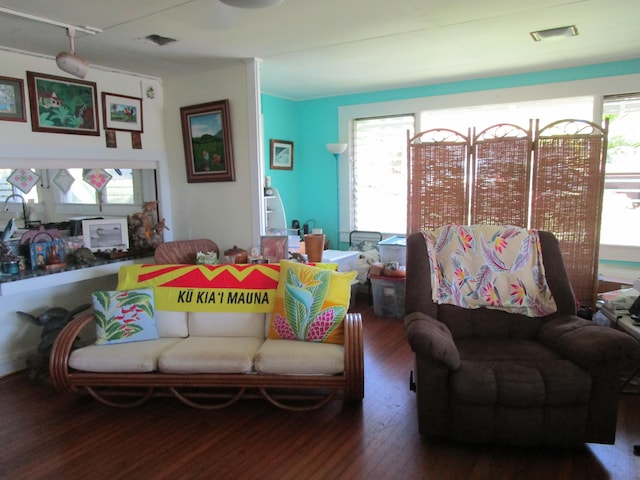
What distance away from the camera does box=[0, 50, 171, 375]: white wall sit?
3.14m

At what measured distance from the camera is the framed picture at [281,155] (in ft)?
17.4

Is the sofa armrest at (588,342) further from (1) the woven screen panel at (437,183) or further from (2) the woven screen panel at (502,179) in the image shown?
(1) the woven screen panel at (437,183)

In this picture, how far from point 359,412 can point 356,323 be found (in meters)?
0.52

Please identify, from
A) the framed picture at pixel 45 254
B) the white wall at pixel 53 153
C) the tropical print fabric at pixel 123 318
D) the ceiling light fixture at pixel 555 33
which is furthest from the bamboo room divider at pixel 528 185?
the framed picture at pixel 45 254

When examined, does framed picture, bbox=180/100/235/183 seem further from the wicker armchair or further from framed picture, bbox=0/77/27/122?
framed picture, bbox=0/77/27/122

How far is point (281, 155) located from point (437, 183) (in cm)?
241

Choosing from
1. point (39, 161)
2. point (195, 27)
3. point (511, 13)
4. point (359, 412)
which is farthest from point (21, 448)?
point (511, 13)

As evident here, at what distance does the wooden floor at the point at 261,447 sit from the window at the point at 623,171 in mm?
2035

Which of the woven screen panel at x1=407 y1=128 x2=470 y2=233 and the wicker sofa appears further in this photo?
→ the woven screen panel at x1=407 y1=128 x2=470 y2=233

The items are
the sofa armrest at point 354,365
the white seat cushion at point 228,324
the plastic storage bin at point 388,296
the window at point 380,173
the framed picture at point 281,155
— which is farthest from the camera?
the framed picture at point 281,155

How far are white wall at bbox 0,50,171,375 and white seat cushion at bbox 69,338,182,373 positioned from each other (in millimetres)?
1010

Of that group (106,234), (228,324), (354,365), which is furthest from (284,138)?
(354,365)

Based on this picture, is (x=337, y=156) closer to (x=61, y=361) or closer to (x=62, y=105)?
(x=62, y=105)

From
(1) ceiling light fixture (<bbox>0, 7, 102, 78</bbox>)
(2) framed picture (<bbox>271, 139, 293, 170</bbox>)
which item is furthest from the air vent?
(2) framed picture (<bbox>271, 139, 293, 170</bbox>)
